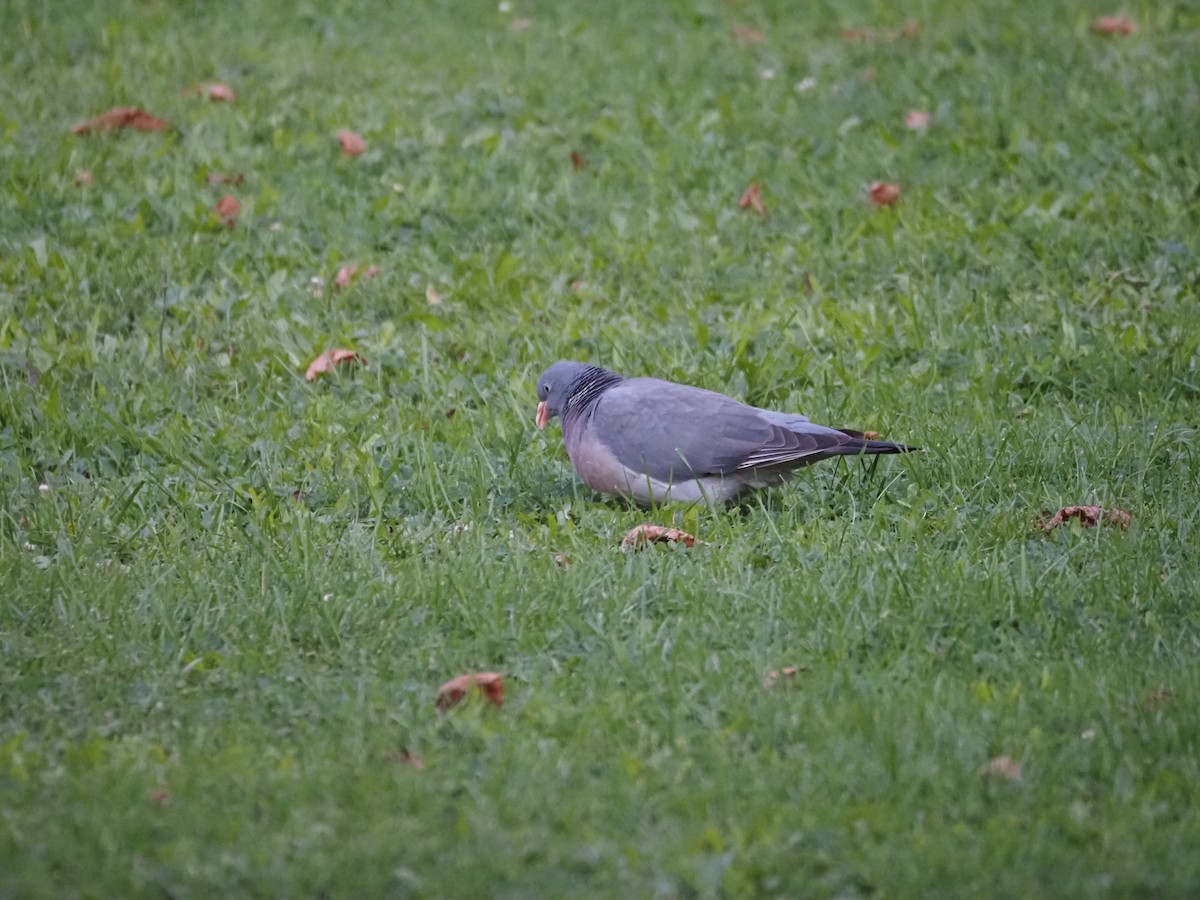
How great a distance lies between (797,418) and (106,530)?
95.0 inches

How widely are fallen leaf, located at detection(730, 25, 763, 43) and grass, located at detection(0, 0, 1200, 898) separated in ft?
0.27

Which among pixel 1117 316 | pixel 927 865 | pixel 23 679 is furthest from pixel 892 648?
pixel 1117 316

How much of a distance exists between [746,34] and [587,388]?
492cm

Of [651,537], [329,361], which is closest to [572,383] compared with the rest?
[651,537]

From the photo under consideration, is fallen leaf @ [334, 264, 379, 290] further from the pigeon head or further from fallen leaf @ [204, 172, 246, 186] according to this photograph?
the pigeon head

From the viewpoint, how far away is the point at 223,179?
24.0 ft

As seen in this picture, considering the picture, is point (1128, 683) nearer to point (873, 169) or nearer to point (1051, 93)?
point (873, 169)

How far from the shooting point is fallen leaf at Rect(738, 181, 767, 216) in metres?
7.18

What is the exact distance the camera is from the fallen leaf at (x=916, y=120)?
25.6 ft

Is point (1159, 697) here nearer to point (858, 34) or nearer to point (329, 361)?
point (329, 361)

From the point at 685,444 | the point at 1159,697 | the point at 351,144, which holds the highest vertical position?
the point at 351,144

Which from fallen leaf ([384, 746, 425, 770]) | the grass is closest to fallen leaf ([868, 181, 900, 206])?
the grass

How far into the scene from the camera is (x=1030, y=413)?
18.2ft

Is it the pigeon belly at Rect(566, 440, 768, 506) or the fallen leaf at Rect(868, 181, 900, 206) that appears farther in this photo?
the fallen leaf at Rect(868, 181, 900, 206)
